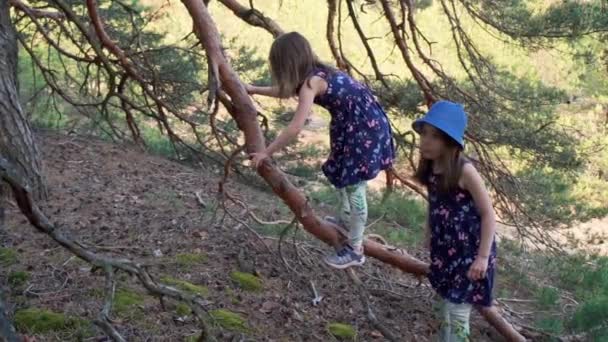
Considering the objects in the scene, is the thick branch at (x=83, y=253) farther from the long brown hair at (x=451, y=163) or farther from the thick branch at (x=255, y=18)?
the thick branch at (x=255, y=18)

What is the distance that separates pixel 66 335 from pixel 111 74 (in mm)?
1931

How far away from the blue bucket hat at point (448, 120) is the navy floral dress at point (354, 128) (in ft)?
1.47

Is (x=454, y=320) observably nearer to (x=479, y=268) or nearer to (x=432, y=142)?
(x=479, y=268)

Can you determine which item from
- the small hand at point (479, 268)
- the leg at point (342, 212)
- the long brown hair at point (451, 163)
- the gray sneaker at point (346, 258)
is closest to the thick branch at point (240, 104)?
the leg at point (342, 212)

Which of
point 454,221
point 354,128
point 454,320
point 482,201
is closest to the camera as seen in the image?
point 482,201

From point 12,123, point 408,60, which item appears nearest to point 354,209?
point 12,123

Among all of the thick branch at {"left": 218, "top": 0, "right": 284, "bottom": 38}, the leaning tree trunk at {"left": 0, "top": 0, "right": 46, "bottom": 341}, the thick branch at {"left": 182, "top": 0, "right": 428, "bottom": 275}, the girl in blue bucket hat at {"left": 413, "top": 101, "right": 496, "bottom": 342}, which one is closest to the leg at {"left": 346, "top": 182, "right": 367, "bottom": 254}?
the thick branch at {"left": 182, "top": 0, "right": 428, "bottom": 275}

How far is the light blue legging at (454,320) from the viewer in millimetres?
3557

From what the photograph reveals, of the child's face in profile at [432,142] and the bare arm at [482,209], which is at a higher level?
the child's face in profile at [432,142]

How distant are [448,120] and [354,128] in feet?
2.03

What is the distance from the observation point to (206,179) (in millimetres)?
8258

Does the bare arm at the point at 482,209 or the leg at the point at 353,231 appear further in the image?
the leg at the point at 353,231

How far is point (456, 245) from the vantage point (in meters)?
3.42

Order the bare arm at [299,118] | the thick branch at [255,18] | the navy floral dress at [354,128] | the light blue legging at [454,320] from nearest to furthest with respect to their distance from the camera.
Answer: the bare arm at [299,118], the light blue legging at [454,320], the navy floral dress at [354,128], the thick branch at [255,18]
